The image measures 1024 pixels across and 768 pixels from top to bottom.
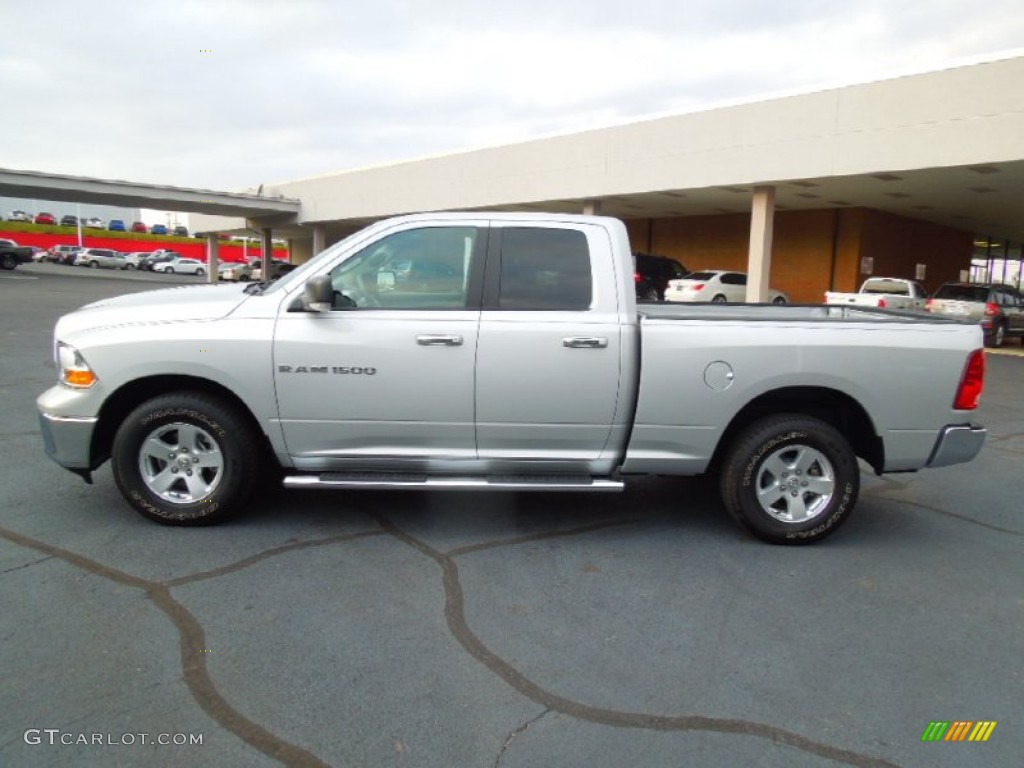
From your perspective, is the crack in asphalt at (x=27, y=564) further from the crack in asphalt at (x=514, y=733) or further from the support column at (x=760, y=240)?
the support column at (x=760, y=240)

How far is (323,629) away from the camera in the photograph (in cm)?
342

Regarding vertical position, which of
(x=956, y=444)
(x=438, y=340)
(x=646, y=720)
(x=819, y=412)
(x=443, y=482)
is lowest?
(x=646, y=720)

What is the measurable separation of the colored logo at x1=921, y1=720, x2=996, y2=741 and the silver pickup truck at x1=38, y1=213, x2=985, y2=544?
5.92 feet

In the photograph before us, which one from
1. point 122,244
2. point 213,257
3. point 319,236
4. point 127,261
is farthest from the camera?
point 122,244

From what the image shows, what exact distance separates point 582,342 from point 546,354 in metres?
0.23

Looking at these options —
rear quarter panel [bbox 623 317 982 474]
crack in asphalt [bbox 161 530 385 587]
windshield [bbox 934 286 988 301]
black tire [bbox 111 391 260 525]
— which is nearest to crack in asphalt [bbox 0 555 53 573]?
black tire [bbox 111 391 260 525]

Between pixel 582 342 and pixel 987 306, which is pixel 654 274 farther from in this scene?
pixel 582 342

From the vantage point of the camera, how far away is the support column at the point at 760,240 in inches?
841

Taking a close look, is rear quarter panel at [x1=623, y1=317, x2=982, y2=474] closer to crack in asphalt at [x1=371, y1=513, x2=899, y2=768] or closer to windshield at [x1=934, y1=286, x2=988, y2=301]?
crack in asphalt at [x1=371, y1=513, x2=899, y2=768]

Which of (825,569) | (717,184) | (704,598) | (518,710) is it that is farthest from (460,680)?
(717,184)

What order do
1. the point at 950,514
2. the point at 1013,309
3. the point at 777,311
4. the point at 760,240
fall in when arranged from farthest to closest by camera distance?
the point at 760,240, the point at 1013,309, the point at 777,311, the point at 950,514

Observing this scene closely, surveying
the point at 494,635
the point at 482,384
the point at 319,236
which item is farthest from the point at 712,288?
the point at 319,236

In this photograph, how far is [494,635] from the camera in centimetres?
342

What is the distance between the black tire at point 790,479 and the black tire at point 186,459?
3.04 m
